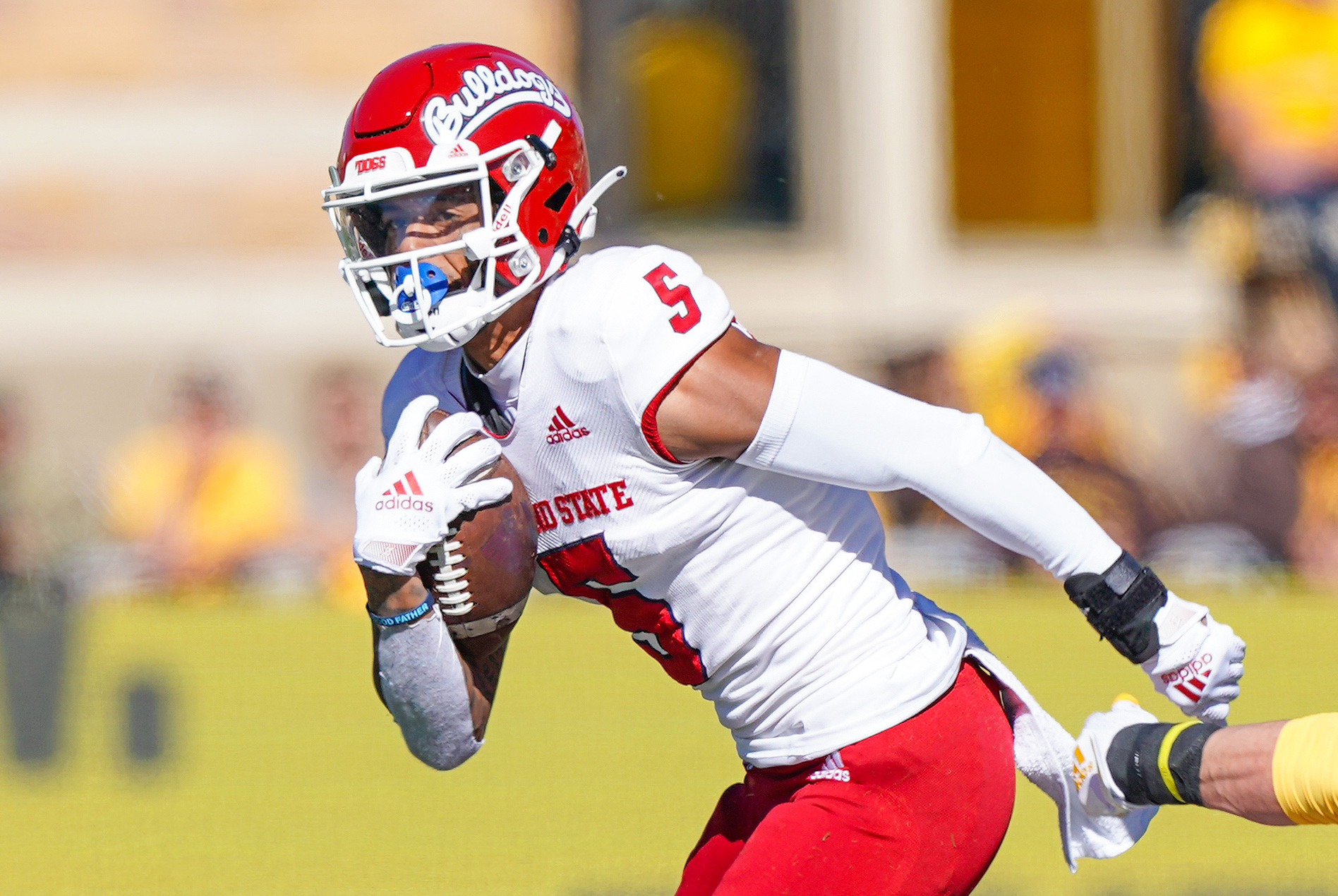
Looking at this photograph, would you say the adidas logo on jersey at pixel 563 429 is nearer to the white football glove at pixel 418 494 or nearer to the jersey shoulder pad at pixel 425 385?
the white football glove at pixel 418 494

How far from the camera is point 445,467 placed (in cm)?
280

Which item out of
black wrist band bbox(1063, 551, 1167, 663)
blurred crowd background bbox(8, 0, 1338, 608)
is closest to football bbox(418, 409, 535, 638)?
black wrist band bbox(1063, 551, 1167, 663)

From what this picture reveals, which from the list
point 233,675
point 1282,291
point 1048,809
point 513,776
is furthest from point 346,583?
point 1282,291

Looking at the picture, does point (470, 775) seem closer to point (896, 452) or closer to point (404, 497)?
point (404, 497)

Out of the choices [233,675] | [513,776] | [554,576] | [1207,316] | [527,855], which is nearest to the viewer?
[554,576]

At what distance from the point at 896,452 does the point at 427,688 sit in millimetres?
811

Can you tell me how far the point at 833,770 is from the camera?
290 cm

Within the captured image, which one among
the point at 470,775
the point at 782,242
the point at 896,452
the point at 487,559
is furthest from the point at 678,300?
the point at 782,242

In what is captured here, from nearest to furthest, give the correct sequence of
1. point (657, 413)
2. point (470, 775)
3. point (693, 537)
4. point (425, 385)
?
point (657, 413), point (693, 537), point (425, 385), point (470, 775)

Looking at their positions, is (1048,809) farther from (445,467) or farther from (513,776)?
(445,467)

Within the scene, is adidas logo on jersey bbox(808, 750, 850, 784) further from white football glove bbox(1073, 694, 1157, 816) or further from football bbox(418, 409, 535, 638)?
football bbox(418, 409, 535, 638)

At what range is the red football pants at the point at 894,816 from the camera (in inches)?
111

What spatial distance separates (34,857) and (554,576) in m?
2.88

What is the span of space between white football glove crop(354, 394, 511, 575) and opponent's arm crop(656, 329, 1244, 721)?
11.9 inches
